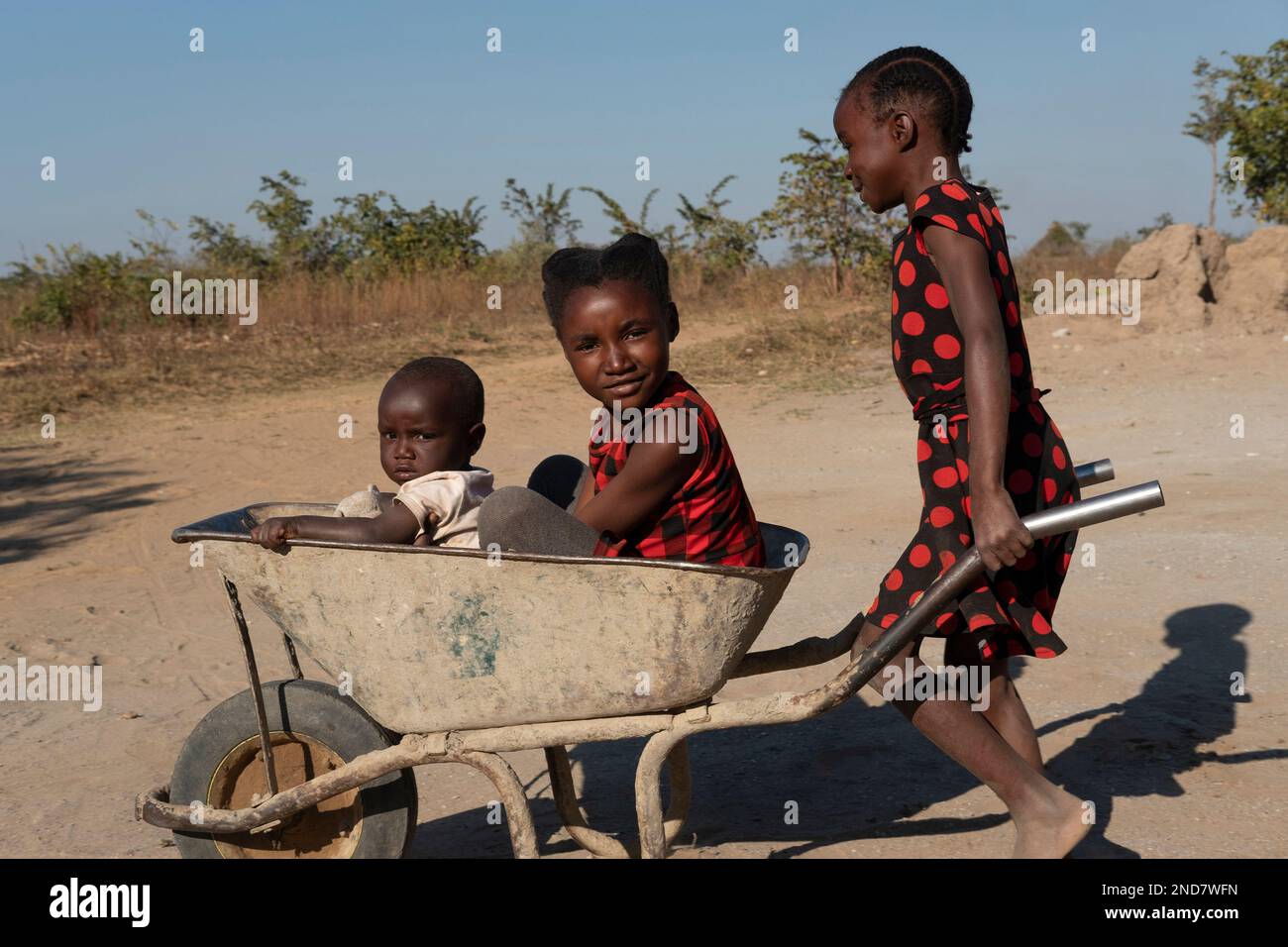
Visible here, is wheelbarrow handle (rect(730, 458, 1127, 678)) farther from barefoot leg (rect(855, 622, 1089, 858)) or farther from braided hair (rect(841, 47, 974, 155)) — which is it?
braided hair (rect(841, 47, 974, 155))

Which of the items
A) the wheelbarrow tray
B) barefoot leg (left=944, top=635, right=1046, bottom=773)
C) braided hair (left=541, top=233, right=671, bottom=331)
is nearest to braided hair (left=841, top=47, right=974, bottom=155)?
braided hair (left=541, top=233, right=671, bottom=331)

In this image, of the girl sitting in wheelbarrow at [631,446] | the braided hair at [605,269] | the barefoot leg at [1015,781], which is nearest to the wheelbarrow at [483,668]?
the girl sitting in wheelbarrow at [631,446]

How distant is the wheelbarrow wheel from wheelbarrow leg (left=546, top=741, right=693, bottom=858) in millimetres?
322

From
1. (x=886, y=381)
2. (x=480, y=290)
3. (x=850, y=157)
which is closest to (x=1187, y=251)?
(x=886, y=381)

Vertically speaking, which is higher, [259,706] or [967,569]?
[967,569]

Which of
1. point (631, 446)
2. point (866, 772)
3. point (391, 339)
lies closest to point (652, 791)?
point (631, 446)

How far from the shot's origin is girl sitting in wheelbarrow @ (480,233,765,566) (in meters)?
2.44

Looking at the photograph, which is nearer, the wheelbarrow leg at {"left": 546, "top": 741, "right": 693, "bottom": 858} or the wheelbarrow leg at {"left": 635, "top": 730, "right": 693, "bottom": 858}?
the wheelbarrow leg at {"left": 635, "top": 730, "right": 693, "bottom": 858}

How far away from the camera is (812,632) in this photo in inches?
181

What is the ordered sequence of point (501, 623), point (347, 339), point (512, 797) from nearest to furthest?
1. point (501, 623)
2. point (512, 797)
3. point (347, 339)

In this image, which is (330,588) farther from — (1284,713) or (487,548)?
(1284,713)

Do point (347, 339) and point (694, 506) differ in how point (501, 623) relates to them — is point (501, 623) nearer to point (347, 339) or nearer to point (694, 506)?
point (694, 506)

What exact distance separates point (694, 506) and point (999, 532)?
61cm

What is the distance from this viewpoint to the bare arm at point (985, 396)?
88.0 inches
